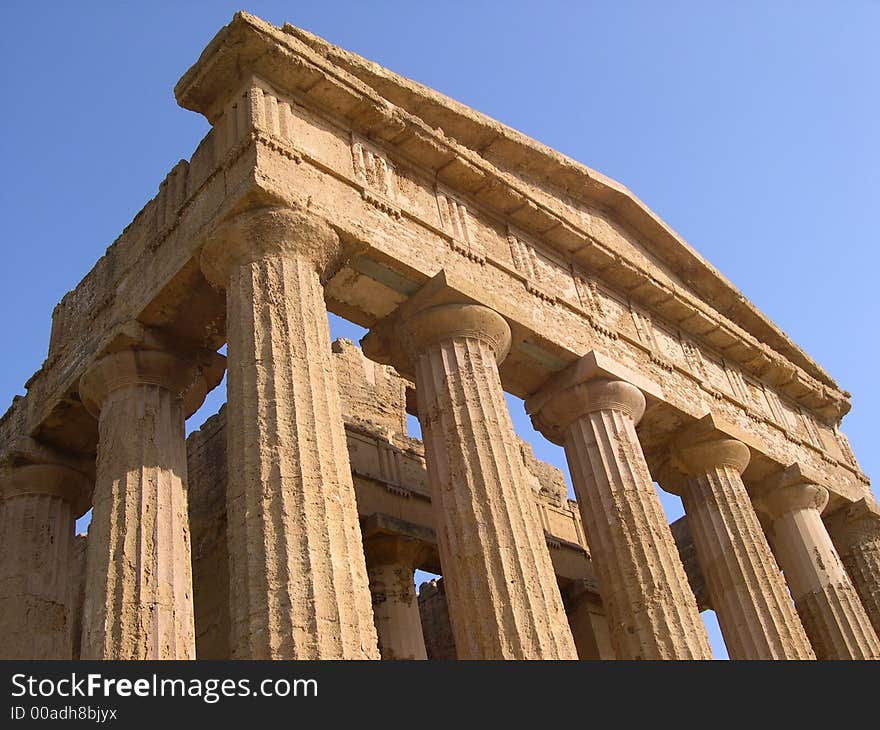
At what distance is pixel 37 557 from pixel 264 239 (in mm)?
5530

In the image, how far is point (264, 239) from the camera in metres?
10.9

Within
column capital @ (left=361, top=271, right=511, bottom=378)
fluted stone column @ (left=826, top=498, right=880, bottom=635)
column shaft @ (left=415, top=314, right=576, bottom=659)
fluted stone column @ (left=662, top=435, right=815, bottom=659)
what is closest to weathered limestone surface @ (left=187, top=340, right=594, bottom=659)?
column capital @ (left=361, top=271, right=511, bottom=378)

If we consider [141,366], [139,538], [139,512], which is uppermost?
[141,366]

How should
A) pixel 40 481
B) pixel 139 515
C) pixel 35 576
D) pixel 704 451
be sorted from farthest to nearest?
pixel 704 451
pixel 40 481
pixel 35 576
pixel 139 515

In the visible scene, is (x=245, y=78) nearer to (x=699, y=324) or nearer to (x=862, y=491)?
(x=699, y=324)

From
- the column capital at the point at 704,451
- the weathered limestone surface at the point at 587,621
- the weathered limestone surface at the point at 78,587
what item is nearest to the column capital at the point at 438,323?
the column capital at the point at 704,451

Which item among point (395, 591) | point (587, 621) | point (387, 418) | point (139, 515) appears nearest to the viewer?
point (139, 515)

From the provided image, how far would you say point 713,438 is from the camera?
1591 centimetres

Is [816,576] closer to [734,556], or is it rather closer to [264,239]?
[734,556]

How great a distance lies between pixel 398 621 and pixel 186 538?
5.31 metres

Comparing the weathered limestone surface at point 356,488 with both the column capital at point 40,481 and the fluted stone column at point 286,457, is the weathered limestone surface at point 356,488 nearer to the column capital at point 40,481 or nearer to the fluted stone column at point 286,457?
the column capital at point 40,481

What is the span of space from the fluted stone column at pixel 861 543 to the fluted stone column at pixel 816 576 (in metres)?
1.38

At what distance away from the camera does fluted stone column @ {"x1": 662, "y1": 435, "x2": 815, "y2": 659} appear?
14.3 meters

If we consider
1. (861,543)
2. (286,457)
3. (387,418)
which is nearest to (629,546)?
(286,457)
